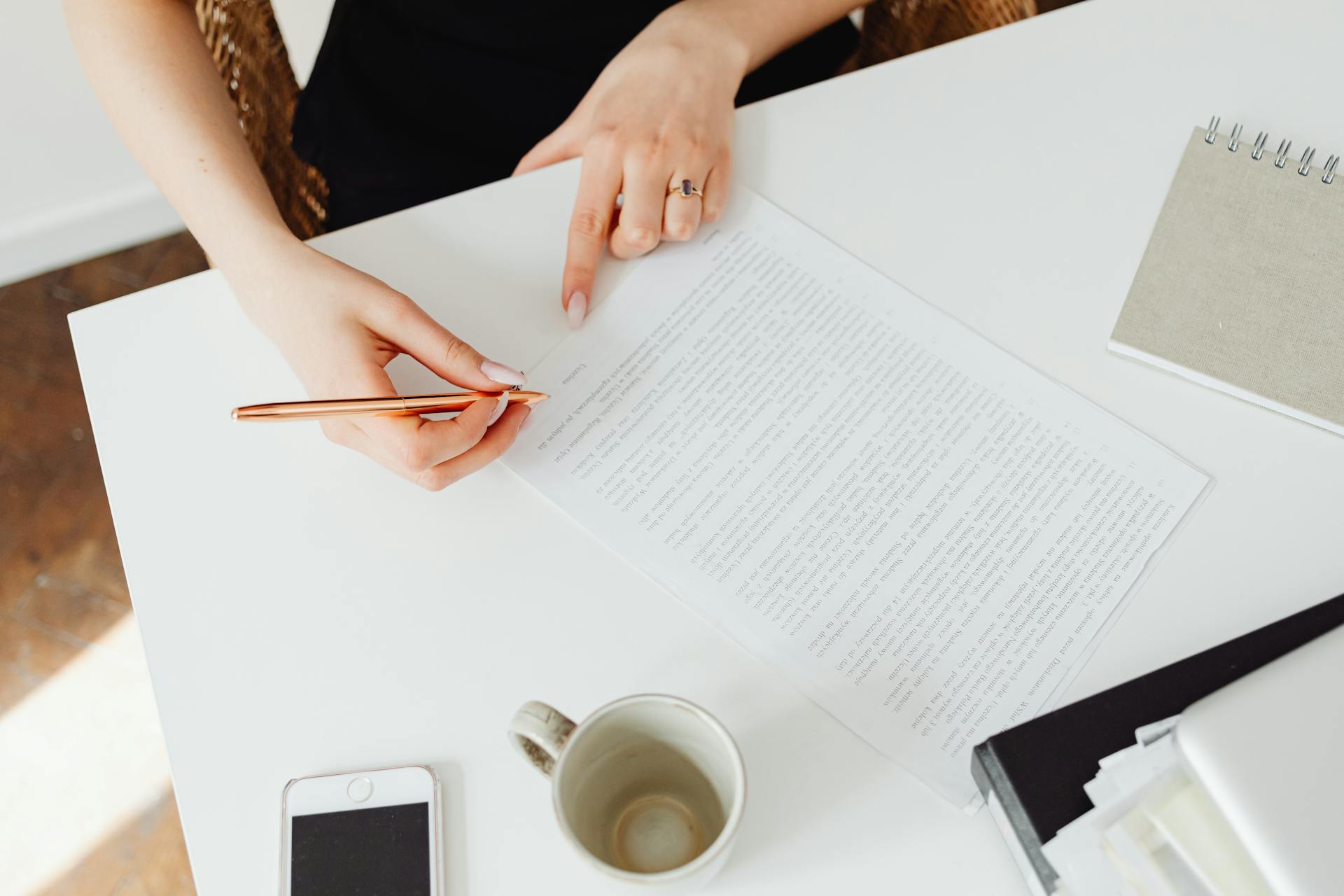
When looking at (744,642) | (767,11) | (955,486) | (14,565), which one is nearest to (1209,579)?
(955,486)

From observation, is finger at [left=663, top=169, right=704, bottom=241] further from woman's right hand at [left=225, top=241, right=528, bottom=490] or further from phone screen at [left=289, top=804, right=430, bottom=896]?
phone screen at [left=289, top=804, right=430, bottom=896]

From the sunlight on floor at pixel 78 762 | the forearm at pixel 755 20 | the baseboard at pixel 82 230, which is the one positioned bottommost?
the sunlight on floor at pixel 78 762

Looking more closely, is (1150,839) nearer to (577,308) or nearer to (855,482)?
(855,482)

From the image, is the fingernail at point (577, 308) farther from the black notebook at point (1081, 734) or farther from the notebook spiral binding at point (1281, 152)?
the notebook spiral binding at point (1281, 152)

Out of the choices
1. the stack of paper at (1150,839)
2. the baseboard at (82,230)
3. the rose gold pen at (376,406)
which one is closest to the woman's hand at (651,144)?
the rose gold pen at (376,406)

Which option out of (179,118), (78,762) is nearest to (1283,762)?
(179,118)

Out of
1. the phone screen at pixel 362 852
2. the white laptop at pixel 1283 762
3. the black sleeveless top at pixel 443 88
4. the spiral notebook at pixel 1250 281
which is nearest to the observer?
the white laptop at pixel 1283 762

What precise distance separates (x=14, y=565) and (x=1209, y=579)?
59.2 inches

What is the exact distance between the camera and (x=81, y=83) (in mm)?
1426

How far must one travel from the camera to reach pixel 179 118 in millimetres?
714

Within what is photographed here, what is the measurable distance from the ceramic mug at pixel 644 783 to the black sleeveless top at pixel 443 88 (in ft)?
2.11

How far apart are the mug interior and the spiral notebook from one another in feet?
1.34

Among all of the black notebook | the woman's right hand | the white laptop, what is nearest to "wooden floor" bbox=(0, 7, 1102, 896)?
the woman's right hand

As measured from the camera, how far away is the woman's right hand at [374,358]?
58 centimetres
